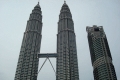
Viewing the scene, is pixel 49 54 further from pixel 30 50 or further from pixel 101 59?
pixel 101 59

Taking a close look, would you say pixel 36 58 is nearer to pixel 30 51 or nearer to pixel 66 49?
pixel 30 51

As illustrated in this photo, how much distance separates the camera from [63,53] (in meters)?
147

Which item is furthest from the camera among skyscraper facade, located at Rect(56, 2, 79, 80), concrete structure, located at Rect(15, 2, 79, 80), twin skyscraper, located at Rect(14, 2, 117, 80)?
twin skyscraper, located at Rect(14, 2, 117, 80)

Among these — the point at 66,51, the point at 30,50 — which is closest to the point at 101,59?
the point at 66,51

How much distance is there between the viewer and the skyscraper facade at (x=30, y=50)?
137 m

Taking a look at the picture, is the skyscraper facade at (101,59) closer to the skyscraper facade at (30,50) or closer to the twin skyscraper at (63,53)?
the twin skyscraper at (63,53)

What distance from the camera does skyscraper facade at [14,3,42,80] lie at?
13738 cm

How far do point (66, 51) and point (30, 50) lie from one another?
37.2m

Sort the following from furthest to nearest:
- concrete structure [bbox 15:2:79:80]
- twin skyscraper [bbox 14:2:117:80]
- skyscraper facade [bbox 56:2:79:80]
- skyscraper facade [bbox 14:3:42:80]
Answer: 1. twin skyscraper [bbox 14:2:117:80]
2. skyscraper facade [bbox 14:3:42:80]
3. concrete structure [bbox 15:2:79:80]
4. skyscraper facade [bbox 56:2:79:80]

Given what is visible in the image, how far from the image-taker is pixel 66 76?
5261 inches

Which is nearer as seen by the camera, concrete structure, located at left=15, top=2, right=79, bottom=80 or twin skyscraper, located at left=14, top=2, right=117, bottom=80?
concrete structure, located at left=15, top=2, right=79, bottom=80

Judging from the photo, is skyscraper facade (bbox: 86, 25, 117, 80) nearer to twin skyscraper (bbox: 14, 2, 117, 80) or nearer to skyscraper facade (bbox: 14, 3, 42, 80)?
twin skyscraper (bbox: 14, 2, 117, 80)

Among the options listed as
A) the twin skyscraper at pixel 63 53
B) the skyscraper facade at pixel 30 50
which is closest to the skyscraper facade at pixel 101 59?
the twin skyscraper at pixel 63 53

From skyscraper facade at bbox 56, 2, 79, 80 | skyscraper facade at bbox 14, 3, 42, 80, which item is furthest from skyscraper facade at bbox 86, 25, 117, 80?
skyscraper facade at bbox 14, 3, 42, 80
